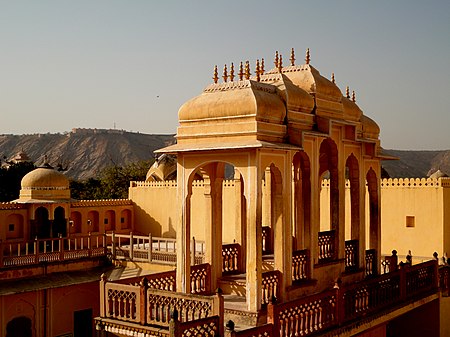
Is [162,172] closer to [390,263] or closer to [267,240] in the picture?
[267,240]

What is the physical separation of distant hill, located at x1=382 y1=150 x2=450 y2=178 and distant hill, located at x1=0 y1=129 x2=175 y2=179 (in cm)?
4280

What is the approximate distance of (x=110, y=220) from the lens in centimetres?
2728

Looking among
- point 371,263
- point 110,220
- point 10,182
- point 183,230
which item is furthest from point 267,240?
point 10,182

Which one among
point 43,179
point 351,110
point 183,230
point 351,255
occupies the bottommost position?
point 351,255

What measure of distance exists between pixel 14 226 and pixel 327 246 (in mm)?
15288

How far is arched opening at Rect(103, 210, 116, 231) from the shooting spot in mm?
27000

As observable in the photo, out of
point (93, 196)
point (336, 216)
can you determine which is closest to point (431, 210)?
point (336, 216)

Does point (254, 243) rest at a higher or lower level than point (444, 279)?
higher

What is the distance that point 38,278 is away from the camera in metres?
17.6

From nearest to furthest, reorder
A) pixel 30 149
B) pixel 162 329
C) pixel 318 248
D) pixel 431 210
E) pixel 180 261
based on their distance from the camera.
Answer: pixel 162 329 < pixel 180 261 < pixel 318 248 < pixel 431 210 < pixel 30 149

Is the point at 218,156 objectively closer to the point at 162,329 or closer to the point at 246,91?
the point at 246,91

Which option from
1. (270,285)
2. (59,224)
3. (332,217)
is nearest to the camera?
(270,285)

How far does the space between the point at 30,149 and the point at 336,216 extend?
11098 centimetres

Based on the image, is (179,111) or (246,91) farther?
(179,111)
